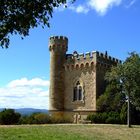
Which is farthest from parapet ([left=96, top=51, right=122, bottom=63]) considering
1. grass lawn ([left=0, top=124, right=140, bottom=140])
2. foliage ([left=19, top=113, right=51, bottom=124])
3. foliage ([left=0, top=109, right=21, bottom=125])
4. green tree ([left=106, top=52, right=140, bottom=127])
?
grass lawn ([left=0, top=124, right=140, bottom=140])

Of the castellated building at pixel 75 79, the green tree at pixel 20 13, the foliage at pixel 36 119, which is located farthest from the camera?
the castellated building at pixel 75 79

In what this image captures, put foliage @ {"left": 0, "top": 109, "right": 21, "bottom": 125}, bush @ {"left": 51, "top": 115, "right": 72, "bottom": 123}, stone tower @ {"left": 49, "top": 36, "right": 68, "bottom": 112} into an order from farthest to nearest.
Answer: stone tower @ {"left": 49, "top": 36, "right": 68, "bottom": 112} < bush @ {"left": 51, "top": 115, "right": 72, "bottom": 123} < foliage @ {"left": 0, "top": 109, "right": 21, "bottom": 125}

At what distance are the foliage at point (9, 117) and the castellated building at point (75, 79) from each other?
28.3 ft

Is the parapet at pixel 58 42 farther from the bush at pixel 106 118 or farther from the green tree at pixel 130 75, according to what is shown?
the green tree at pixel 130 75

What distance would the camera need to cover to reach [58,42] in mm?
48656

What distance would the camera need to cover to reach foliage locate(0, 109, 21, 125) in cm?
3809

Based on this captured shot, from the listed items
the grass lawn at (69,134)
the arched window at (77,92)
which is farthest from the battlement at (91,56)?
the grass lawn at (69,134)

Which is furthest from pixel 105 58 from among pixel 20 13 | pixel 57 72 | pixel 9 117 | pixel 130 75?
pixel 20 13

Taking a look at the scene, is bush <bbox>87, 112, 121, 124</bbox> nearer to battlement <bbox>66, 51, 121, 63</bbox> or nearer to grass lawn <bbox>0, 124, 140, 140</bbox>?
battlement <bbox>66, 51, 121, 63</bbox>

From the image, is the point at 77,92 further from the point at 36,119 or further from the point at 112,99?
the point at 36,119

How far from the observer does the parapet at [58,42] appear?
48.6 meters

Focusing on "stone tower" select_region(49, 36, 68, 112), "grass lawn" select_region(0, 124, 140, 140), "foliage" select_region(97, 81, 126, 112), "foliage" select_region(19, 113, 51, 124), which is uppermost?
"stone tower" select_region(49, 36, 68, 112)

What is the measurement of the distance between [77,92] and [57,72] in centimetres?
364

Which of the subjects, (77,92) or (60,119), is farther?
(77,92)
